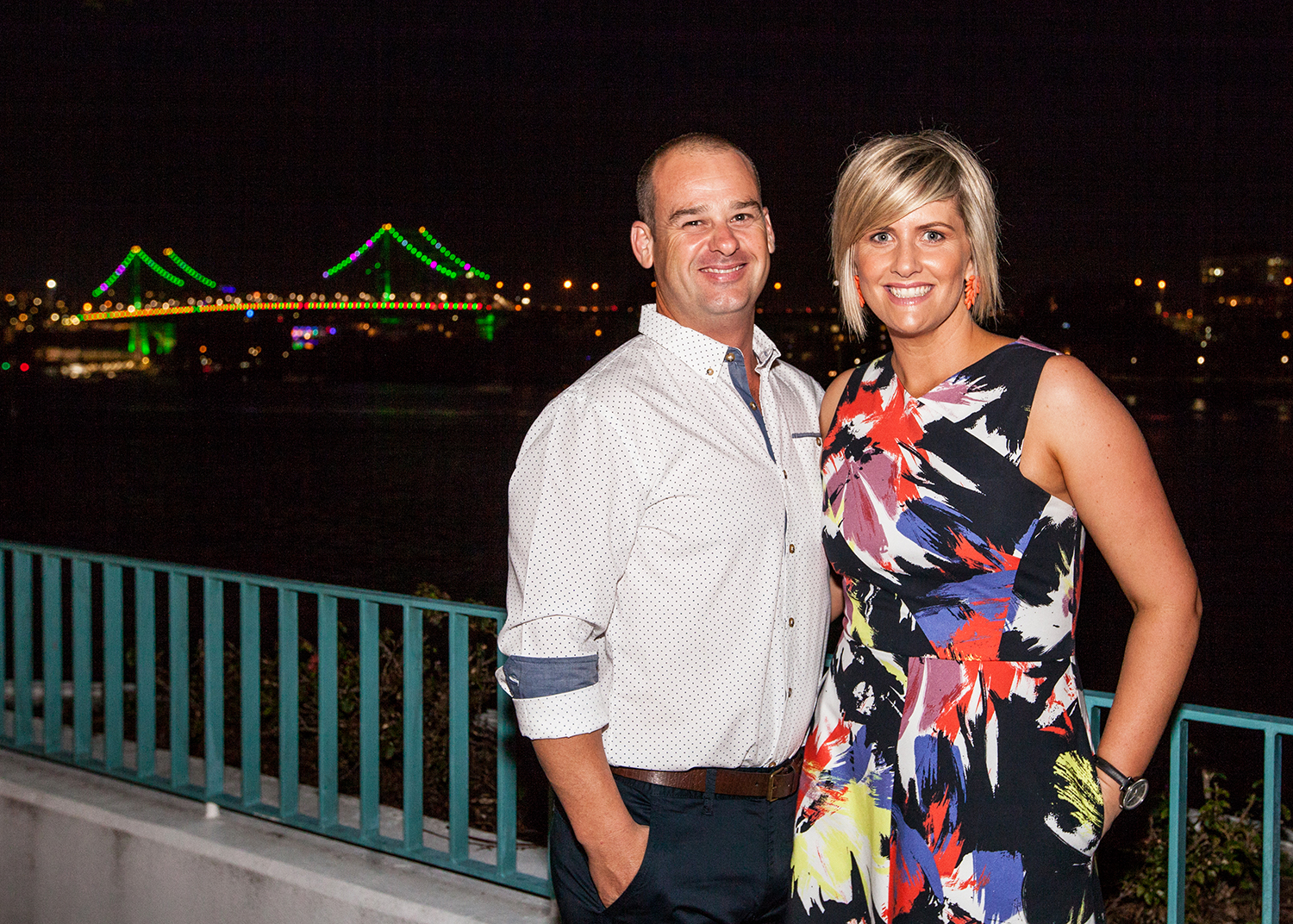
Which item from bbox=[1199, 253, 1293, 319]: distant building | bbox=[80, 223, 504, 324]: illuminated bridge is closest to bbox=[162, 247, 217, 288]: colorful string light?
bbox=[80, 223, 504, 324]: illuminated bridge

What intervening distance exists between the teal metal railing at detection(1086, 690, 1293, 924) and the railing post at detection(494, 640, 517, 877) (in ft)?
4.26

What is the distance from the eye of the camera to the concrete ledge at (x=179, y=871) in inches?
115

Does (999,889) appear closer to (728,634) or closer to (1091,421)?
(728,634)

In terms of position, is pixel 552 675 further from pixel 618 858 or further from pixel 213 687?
pixel 213 687

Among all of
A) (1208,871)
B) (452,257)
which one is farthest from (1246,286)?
(1208,871)

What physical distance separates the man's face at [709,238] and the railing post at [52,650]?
2.61m

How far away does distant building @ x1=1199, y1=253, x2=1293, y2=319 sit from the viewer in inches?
3472

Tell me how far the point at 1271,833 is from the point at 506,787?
1.64m

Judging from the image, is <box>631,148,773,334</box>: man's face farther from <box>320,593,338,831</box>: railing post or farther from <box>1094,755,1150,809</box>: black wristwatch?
<box>320,593,338,831</box>: railing post

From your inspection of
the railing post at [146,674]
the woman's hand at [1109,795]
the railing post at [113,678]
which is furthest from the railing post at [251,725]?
the woman's hand at [1109,795]

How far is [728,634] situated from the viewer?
6.10ft

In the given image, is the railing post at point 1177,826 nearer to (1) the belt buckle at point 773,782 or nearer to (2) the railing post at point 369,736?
(1) the belt buckle at point 773,782

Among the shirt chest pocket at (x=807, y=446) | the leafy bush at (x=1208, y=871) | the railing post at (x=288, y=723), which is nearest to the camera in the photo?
the shirt chest pocket at (x=807, y=446)

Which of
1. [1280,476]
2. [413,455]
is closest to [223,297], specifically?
[413,455]
